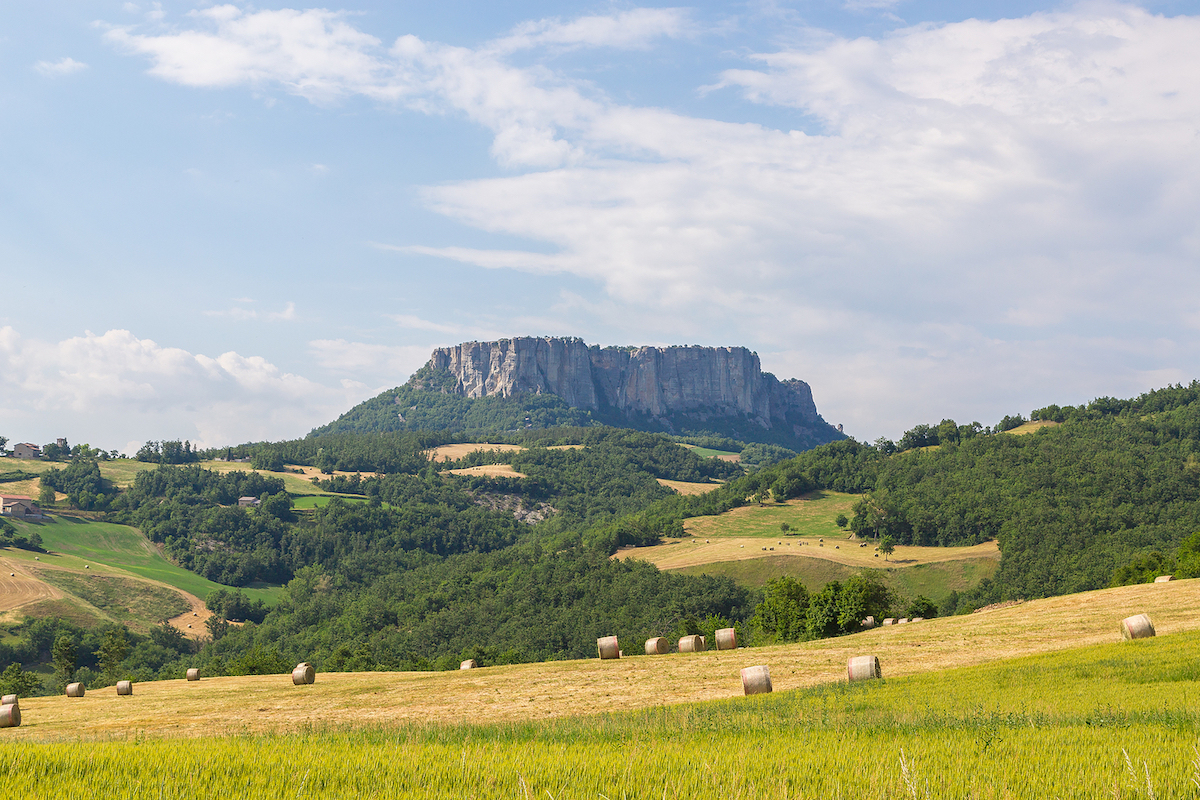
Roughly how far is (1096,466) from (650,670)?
416ft

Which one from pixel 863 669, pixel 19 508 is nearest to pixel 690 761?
pixel 863 669

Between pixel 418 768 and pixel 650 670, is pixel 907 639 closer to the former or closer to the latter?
pixel 650 670

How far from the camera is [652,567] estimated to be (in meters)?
116

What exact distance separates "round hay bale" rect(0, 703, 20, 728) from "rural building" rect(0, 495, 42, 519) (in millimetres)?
168559

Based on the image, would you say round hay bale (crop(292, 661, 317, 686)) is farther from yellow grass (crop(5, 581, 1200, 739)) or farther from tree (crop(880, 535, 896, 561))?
tree (crop(880, 535, 896, 561))

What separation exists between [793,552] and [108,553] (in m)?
133

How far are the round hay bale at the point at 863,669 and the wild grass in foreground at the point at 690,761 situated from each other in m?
8.65

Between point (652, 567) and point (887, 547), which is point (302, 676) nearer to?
point (652, 567)

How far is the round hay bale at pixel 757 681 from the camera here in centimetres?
2178

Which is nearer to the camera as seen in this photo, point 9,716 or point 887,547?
point 9,716

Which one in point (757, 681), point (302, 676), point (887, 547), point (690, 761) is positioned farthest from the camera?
point (887, 547)

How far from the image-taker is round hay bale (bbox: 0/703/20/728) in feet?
→ 79.9

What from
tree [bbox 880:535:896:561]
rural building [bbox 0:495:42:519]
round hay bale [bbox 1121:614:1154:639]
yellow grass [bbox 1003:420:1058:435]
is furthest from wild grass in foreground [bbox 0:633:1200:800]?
rural building [bbox 0:495:42:519]

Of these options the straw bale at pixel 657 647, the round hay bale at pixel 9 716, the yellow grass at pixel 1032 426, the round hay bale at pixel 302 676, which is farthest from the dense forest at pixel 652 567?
the round hay bale at pixel 9 716
